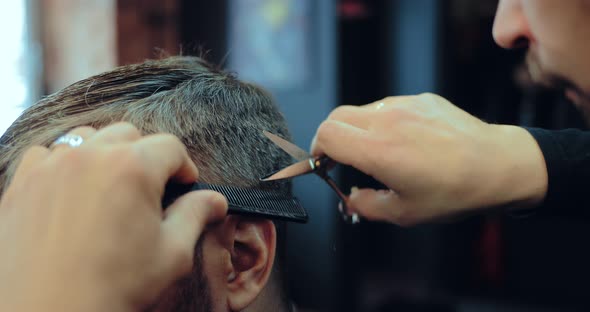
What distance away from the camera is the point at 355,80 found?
414 centimetres

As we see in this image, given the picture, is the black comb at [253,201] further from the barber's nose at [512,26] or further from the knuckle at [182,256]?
the barber's nose at [512,26]

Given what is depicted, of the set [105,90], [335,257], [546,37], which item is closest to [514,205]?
[546,37]

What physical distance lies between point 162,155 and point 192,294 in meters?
0.34

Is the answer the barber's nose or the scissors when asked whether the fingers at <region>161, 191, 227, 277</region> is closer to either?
the scissors

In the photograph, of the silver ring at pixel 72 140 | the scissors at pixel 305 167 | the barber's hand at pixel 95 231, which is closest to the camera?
the barber's hand at pixel 95 231

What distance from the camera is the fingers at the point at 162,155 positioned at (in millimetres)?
729

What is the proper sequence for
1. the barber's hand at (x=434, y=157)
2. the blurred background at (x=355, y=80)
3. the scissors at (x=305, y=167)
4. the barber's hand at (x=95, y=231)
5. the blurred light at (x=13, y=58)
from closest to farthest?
the barber's hand at (x=95, y=231) → the barber's hand at (x=434, y=157) → the scissors at (x=305, y=167) → the blurred background at (x=355, y=80) → the blurred light at (x=13, y=58)

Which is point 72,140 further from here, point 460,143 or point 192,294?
point 460,143

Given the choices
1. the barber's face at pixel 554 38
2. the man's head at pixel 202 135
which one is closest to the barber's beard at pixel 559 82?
the barber's face at pixel 554 38

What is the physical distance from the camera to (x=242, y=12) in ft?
12.5

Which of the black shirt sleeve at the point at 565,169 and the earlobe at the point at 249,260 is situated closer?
the black shirt sleeve at the point at 565,169

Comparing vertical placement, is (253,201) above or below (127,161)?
below

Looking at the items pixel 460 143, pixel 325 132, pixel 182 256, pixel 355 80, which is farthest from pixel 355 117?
pixel 355 80

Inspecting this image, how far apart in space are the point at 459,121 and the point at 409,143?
10 centimetres
